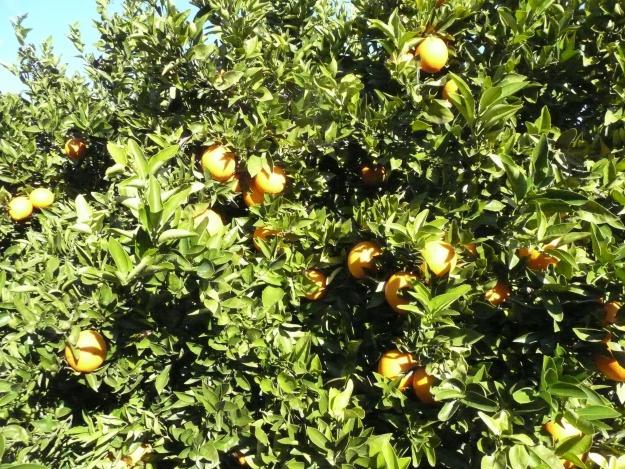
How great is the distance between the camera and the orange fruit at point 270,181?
1805 mm

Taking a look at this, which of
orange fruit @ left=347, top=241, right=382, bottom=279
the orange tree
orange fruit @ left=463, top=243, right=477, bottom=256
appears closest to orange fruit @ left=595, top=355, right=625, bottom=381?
the orange tree

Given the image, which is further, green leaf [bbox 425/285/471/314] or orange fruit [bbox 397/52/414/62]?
orange fruit [bbox 397/52/414/62]

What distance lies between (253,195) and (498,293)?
1.01 m

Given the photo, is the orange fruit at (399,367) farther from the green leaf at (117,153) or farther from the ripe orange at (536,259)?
the green leaf at (117,153)

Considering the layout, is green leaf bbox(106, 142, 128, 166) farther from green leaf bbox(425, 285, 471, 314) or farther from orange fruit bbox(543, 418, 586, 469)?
orange fruit bbox(543, 418, 586, 469)

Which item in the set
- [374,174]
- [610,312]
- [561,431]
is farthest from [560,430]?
[374,174]

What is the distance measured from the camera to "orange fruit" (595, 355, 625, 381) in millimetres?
1420

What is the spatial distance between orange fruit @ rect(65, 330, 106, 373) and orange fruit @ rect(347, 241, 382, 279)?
93cm

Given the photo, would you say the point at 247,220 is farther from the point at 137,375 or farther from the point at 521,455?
the point at 521,455

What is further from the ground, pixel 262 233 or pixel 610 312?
pixel 262 233

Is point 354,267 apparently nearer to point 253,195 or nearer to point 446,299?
point 446,299

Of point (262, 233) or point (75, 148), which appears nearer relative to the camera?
point (262, 233)

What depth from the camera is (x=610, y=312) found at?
137 cm

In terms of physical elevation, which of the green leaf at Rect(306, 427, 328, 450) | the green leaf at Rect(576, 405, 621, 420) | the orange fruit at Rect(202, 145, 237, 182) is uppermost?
the orange fruit at Rect(202, 145, 237, 182)
